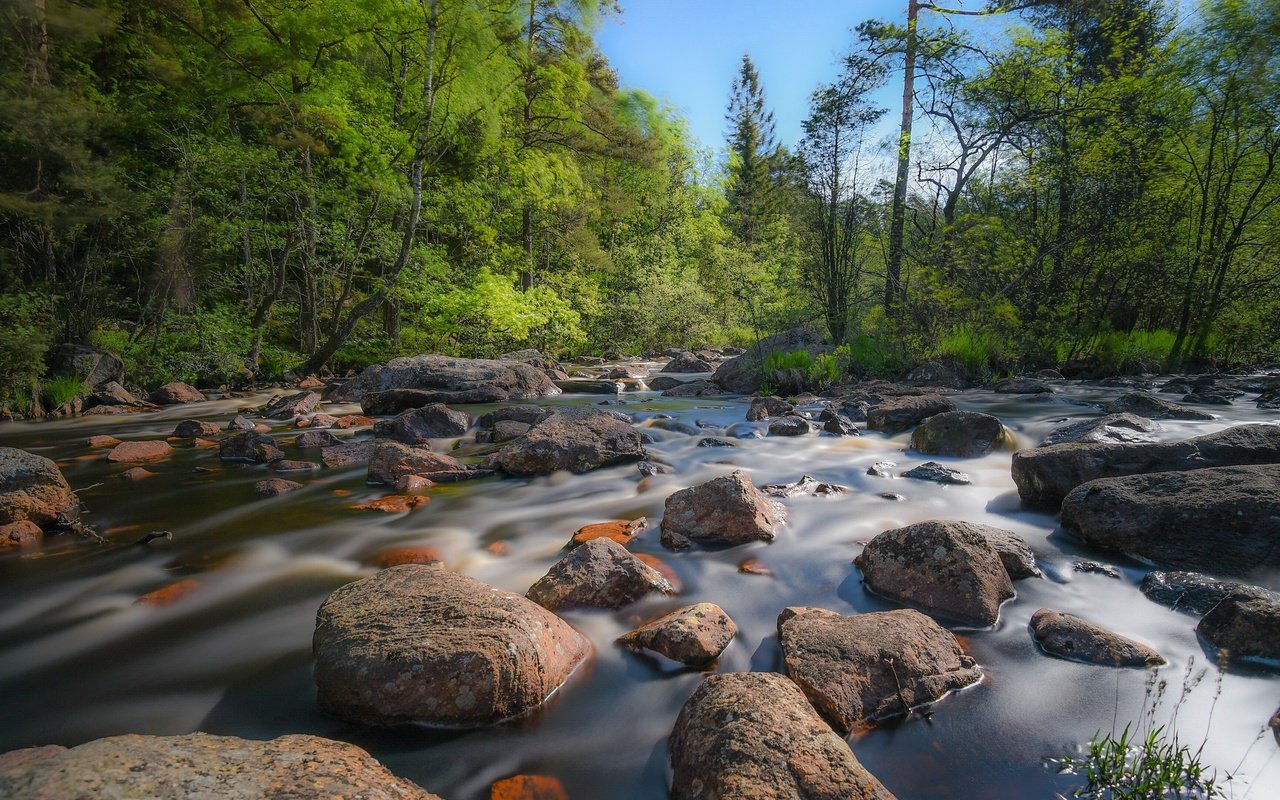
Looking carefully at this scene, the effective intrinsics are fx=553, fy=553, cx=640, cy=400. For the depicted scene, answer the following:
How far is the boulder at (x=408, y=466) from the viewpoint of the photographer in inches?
229

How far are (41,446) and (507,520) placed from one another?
7119 mm

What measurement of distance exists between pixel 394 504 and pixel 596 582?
2813 mm

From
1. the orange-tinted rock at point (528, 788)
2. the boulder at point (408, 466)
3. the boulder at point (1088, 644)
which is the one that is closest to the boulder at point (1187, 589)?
the boulder at point (1088, 644)

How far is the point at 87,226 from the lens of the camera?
10.6m

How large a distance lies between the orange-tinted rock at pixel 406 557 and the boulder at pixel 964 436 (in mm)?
5503

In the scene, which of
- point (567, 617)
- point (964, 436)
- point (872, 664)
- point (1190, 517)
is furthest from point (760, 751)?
point (964, 436)

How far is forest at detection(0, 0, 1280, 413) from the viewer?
10336mm

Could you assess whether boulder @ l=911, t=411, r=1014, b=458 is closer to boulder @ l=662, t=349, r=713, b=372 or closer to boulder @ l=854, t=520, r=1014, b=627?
boulder @ l=854, t=520, r=1014, b=627

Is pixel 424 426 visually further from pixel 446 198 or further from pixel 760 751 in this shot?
pixel 446 198

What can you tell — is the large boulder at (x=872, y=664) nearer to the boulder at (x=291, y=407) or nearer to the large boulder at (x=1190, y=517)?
the large boulder at (x=1190, y=517)

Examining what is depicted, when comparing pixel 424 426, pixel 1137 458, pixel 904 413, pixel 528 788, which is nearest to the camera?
pixel 528 788

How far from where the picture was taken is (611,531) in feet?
14.3

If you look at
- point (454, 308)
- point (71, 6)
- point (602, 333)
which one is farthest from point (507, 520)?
point (602, 333)

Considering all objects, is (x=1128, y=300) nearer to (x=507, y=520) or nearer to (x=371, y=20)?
(x=507, y=520)
